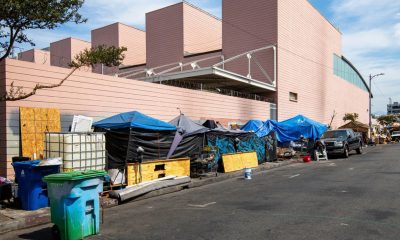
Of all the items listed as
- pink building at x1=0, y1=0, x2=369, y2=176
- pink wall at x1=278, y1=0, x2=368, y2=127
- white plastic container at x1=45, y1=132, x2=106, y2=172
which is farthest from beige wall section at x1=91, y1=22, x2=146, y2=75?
white plastic container at x1=45, y1=132, x2=106, y2=172

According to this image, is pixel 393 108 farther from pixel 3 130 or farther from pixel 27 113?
pixel 3 130

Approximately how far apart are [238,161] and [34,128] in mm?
9147

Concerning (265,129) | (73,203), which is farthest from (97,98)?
(265,129)

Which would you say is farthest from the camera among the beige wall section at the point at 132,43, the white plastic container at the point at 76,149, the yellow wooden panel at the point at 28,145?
the beige wall section at the point at 132,43

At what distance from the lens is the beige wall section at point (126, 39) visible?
45.1m

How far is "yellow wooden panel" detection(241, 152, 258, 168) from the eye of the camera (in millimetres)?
18155

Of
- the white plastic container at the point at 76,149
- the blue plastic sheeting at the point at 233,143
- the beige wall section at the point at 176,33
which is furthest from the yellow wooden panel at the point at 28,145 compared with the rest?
the beige wall section at the point at 176,33

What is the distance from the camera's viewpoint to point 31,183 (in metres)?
8.48

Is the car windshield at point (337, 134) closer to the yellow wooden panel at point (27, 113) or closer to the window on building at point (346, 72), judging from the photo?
the yellow wooden panel at point (27, 113)

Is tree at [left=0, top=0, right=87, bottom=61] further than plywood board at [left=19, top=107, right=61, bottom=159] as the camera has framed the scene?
No

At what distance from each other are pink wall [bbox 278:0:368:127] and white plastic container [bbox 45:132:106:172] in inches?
884

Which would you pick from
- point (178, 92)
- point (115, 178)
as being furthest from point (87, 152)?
point (178, 92)

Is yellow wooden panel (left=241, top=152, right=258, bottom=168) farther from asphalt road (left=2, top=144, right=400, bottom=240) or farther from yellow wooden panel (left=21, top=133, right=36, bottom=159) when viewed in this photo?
yellow wooden panel (left=21, top=133, right=36, bottom=159)

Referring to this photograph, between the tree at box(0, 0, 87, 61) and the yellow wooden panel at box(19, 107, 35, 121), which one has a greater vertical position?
the tree at box(0, 0, 87, 61)
